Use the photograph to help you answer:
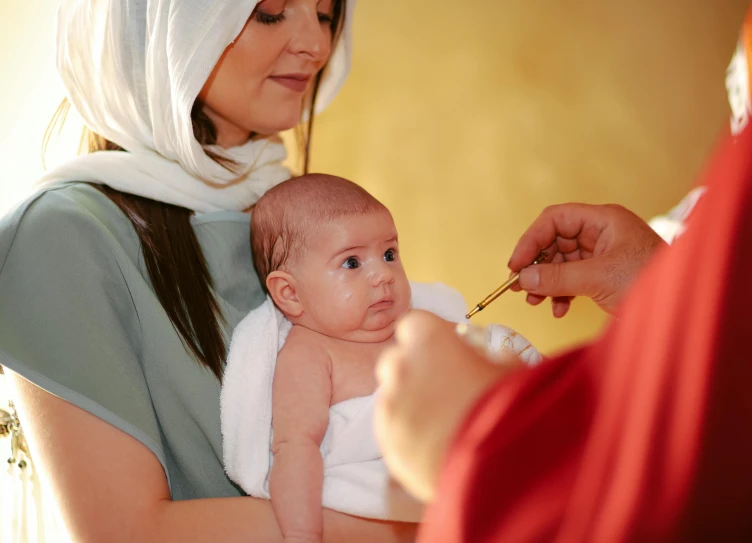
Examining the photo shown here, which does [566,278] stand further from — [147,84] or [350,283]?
[147,84]

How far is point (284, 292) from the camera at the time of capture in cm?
125

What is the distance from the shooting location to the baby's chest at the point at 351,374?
1.15 metres

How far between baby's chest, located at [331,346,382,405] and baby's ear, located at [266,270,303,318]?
0.37 feet

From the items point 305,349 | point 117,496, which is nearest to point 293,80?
point 305,349

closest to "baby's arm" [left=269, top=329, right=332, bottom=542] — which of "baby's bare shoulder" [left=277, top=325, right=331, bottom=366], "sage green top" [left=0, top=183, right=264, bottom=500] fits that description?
"baby's bare shoulder" [left=277, top=325, right=331, bottom=366]

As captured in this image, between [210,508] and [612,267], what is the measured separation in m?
0.82

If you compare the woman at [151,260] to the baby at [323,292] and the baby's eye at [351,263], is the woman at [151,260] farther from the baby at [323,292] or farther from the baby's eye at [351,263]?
the baby's eye at [351,263]

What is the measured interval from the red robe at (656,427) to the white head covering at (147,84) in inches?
39.5

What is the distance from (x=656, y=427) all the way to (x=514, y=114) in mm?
2347

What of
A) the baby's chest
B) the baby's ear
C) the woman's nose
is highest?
the woman's nose

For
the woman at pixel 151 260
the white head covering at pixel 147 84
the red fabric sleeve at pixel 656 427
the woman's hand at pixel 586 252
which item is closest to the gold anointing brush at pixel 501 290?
the woman's hand at pixel 586 252

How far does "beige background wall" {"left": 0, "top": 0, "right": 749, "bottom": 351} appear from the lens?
8.52 feet

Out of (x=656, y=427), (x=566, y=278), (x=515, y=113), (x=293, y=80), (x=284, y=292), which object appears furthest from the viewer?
(x=515, y=113)

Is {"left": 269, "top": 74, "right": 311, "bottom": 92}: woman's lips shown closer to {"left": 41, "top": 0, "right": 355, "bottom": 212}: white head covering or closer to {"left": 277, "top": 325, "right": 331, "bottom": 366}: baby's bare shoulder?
{"left": 41, "top": 0, "right": 355, "bottom": 212}: white head covering
